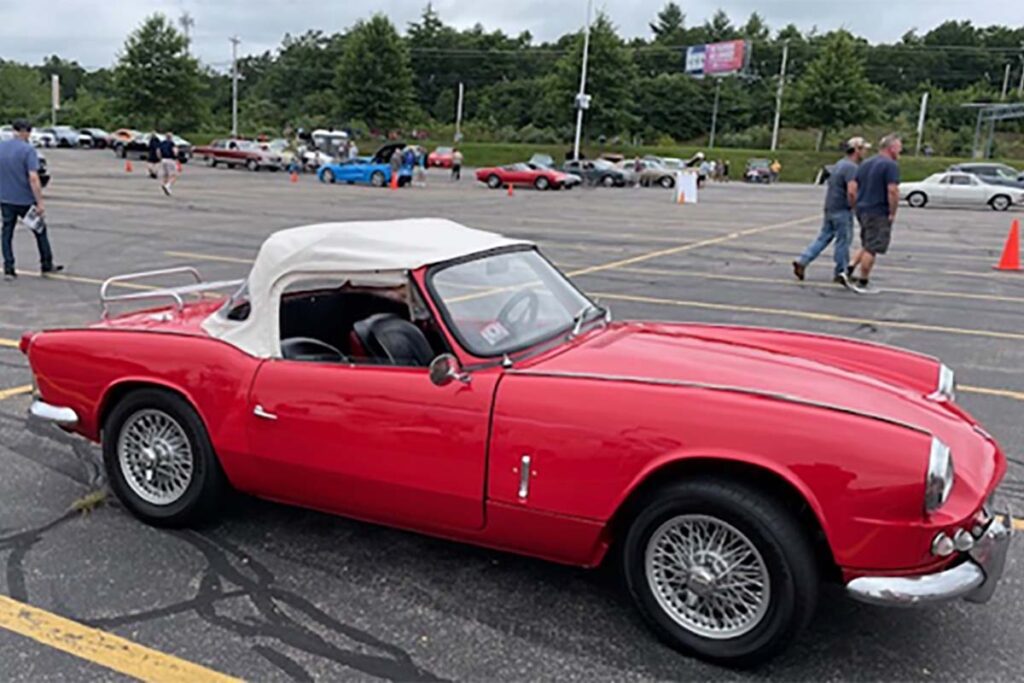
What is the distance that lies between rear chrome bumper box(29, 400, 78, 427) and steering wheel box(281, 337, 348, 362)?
111 centimetres

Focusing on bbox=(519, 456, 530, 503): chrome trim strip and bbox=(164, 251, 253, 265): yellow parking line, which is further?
bbox=(164, 251, 253, 265): yellow parking line

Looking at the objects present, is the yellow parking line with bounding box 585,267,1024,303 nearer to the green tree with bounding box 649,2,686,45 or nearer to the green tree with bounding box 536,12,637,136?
the green tree with bounding box 536,12,637,136

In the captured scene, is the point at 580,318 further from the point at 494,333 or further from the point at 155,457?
the point at 155,457

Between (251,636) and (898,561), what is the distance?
7.21ft

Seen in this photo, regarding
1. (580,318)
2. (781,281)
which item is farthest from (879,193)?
(580,318)

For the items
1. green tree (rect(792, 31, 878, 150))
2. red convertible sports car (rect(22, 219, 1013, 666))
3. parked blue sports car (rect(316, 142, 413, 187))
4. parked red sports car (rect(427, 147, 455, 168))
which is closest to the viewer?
Answer: red convertible sports car (rect(22, 219, 1013, 666))

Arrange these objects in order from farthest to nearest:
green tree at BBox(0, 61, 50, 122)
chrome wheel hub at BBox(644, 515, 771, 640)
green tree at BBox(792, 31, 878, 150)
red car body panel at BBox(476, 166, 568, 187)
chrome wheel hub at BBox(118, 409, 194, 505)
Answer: green tree at BBox(0, 61, 50, 122)
green tree at BBox(792, 31, 878, 150)
red car body panel at BBox(476, 166, 568, 187)
chrome wheel hub at BBox(118, 409, 194, 505)
chrome wheel hub at BBox(644, 515, 771, 640)

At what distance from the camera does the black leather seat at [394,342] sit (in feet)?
11.1

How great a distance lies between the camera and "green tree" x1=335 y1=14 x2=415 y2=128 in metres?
60.8

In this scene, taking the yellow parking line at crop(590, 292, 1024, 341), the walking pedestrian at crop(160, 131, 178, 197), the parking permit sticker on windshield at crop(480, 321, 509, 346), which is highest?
the walking pedestrian at crop(160, 131, 178, 197)

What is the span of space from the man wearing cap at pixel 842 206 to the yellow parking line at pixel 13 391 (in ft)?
30.3

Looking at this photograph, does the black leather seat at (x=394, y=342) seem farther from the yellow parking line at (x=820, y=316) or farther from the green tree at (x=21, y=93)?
the green tree at (x=21, y=93)

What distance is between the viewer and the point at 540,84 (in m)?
92.8

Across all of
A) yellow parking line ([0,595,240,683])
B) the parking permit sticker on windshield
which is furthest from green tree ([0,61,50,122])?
the parking permit sticker on windshield
